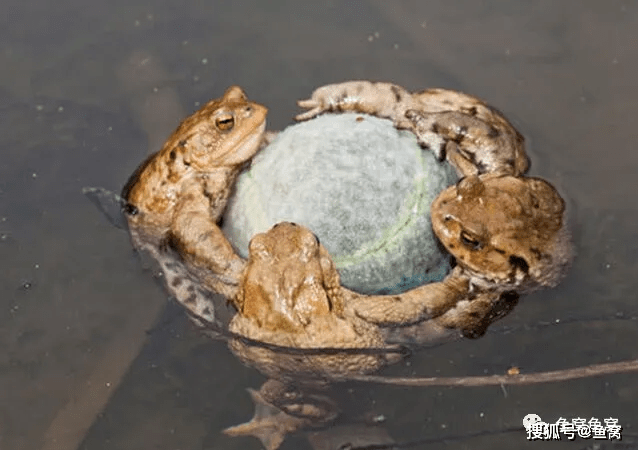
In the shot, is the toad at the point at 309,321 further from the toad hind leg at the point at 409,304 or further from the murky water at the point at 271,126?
the murky water at the point at 271,126

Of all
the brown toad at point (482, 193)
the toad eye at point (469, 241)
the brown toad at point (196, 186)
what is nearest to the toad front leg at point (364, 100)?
the brown toad at point (482, 193)

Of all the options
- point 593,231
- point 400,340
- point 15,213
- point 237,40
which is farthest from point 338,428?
point 237,40

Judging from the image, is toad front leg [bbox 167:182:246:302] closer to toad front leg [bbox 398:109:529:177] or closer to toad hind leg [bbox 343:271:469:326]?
toad hind leg [bbox 343:271:469:326]

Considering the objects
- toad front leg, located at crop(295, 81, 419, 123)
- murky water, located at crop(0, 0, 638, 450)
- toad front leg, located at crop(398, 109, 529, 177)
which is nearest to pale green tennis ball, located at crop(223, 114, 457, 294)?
toad front leg, located at crop(398, 109, 529, 177)

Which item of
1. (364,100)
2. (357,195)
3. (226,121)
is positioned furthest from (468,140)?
(226,121)

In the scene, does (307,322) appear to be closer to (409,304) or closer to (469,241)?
(409,304)

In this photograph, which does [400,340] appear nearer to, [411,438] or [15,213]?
[411,438]
